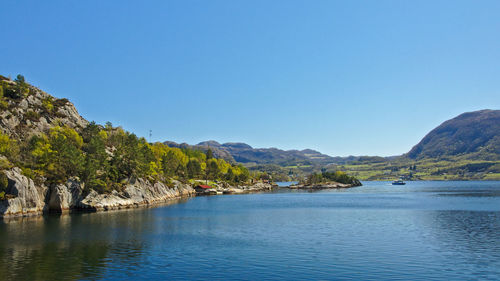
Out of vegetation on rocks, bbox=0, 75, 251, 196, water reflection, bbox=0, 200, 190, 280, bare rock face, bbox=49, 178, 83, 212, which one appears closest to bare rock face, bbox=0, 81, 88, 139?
vegetation on rocks, bbox=0, 75, 251, 196

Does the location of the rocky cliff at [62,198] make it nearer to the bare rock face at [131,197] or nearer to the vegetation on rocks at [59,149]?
the bare rock face at [131,197]

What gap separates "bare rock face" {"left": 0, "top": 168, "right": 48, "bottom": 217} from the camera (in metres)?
98.2

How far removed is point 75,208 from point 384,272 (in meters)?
109

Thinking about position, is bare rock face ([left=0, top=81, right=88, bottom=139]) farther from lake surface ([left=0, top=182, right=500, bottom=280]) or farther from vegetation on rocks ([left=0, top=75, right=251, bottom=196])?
lake surface ([left=0, top=182, right=500, bottom=280])

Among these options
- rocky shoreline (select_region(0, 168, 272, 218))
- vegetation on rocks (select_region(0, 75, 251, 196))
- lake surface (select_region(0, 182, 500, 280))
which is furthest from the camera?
vegetation on rocks (select_region(0, 75, 251, 196))

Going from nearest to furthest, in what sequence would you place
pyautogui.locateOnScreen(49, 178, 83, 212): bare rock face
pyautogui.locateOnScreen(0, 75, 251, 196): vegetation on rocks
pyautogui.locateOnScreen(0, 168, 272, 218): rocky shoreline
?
pyautogui.locateOnScreen(0, 168, 272, 218): rocky shoreline < pyautogui.locateOnScreen(49, 178, 83, 212): bare rock face < pyautogui.locateOnScreen(0, 75, 251, 196): vegetation on rocks

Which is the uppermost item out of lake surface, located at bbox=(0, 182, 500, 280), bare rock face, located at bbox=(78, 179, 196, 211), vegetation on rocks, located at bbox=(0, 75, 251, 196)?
vegetation on rocks, located at bbox=(0, 75, 251, 196)

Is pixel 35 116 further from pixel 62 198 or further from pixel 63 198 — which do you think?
pixel 62 198

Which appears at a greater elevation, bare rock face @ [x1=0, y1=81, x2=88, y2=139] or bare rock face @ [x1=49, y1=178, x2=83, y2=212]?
bare rock face @ [x1=0, y1=81, x2=88, y2=139]

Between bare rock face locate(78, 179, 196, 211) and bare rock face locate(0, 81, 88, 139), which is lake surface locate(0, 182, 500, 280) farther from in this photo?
bare rock face locate(0, 81, 88, 139)

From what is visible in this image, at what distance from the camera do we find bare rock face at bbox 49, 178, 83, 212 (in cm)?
11419

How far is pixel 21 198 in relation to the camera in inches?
4048

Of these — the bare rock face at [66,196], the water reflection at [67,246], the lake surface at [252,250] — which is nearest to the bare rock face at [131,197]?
the bare rock face at [66,196]

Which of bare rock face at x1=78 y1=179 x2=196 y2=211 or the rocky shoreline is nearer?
the rocky shoreline
